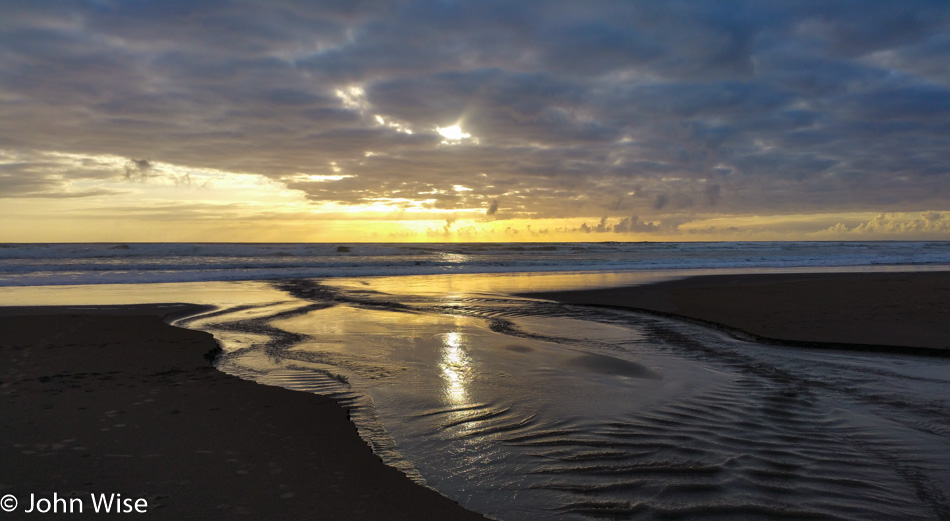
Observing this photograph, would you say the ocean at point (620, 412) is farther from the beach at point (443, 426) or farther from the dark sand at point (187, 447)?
the dark sand at point (187, 447)

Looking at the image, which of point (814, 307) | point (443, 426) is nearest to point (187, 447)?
point (443, 426)

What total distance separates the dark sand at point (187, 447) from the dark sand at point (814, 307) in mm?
8194

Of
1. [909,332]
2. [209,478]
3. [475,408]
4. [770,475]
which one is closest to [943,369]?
[909,332]

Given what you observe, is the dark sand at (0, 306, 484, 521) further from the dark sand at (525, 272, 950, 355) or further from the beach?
the dark sand at (525, 272, 950, 355)

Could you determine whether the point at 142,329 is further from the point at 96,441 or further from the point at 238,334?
the point at 96,441

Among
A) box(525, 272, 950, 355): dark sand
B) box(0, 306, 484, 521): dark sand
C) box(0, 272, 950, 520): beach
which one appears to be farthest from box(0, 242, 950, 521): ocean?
box(525, 272, 950, 355): dark sand

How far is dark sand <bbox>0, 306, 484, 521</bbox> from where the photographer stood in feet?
11.7

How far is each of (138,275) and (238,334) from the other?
20064 millimetres

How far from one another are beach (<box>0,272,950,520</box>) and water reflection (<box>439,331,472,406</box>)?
1.5 inches

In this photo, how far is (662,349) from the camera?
9.09 metres

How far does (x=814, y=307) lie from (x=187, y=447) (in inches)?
552

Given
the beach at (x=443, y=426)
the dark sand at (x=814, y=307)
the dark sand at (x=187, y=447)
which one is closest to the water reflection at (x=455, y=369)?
the beach at (x=443, y=426)

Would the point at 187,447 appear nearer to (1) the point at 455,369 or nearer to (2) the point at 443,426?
(2) the point at 443,426

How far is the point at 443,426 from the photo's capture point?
512 cm
